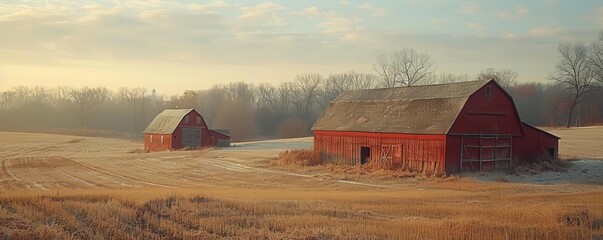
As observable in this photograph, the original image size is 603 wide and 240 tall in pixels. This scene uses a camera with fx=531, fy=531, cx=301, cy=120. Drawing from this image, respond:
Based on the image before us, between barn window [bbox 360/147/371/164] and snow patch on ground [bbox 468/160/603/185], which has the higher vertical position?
barn window [bbox 360/147/371/164]

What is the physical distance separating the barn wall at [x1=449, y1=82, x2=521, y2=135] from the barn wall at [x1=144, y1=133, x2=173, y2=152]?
42.3 m

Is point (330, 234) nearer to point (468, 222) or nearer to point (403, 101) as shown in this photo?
point (468, 222)

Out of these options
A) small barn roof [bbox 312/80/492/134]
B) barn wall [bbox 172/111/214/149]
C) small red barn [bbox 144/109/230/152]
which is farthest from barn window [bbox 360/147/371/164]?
barn wall [bbox 172/111/214/149]

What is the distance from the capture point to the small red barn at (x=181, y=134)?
68.6 meters

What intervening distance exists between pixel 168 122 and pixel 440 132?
45.4 metres

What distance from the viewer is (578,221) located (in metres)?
13.5

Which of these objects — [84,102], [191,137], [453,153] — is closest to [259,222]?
[453,153]

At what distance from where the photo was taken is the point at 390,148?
38500 mm

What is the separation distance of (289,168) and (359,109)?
325 inches

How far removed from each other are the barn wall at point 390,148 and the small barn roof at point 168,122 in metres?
29.3

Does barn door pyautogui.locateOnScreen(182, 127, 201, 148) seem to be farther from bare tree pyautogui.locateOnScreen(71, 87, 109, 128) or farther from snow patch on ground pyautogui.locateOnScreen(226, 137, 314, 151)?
bare tree pyautogui.locateOnScreen(71, 87, 109, 128)

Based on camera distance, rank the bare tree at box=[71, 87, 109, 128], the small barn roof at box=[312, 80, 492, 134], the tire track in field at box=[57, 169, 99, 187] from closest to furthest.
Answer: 1. the tire track in field at box=[57, 169, 99, 187]
2. the small barn roof at box=[312, 80, 492, 134]
3. the bare tree at box=[71, 87, 109, 128]

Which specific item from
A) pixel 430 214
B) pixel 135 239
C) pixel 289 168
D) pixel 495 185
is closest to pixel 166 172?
pixel 289 168

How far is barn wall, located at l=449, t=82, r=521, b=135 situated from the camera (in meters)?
36.2
